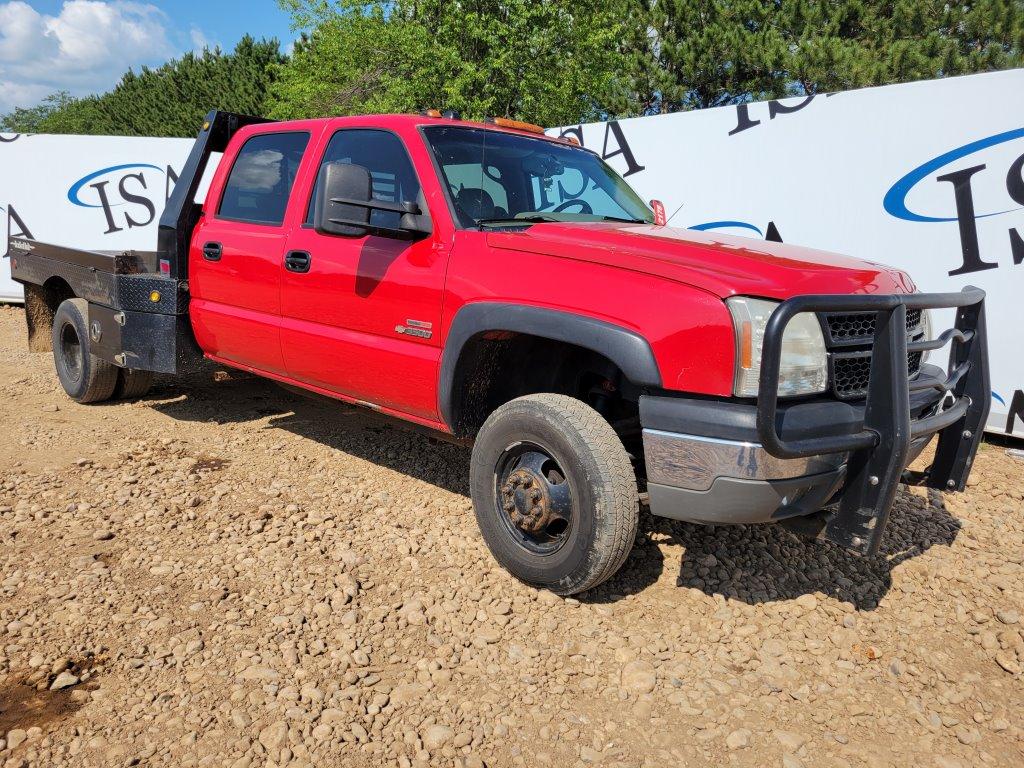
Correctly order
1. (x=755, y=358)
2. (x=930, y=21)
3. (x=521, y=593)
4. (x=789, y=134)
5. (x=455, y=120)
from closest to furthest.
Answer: (x=755, y=358) < (x=521, y=593) < (x=455, y=120) < (x=789, y=134) < (x=930, y=21)

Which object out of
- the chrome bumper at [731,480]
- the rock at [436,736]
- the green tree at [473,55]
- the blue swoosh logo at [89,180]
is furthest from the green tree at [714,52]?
the rock at [436,736]

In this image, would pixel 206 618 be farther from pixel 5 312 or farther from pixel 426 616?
pixel 5 312

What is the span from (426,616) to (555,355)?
1240mm

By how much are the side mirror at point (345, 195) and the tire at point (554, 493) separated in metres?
1.04

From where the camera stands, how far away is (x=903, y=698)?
2.59 m

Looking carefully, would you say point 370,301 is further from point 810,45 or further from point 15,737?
point 810,45

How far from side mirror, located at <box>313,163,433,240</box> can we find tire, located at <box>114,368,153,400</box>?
3041 mm

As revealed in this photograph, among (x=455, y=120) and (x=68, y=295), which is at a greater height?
(x=455, y=120)

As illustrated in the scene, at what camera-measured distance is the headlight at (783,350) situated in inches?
97.2

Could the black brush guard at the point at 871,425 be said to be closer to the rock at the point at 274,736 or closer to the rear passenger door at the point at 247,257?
the rock at the point at 274,736

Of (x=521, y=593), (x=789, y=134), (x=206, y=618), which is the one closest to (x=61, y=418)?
(x=206, y=618)

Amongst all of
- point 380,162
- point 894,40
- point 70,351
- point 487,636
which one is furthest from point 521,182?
point 894,40

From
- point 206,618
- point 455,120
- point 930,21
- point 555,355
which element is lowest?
point 206,618

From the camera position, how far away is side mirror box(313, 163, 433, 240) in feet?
10.5
